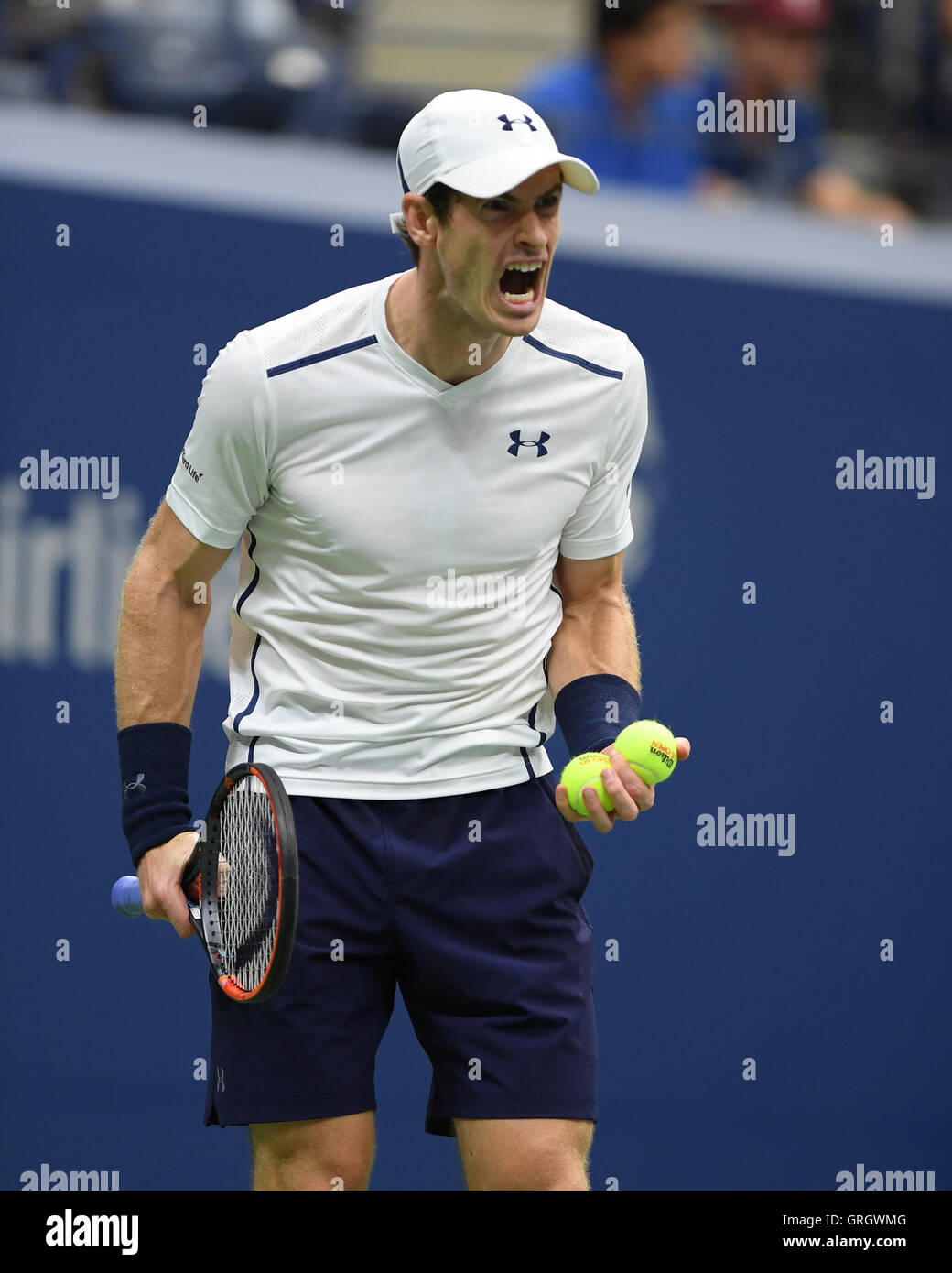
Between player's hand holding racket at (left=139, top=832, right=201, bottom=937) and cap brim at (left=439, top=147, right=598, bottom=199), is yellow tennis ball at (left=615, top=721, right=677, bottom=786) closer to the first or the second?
player's hand holding racket at (left=139, top=832, right=201, bottom=937)

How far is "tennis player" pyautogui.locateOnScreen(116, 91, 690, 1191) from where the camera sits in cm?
286

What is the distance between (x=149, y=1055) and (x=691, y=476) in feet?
6.10

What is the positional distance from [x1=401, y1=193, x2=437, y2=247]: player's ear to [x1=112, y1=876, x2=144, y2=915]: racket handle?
3.38ft

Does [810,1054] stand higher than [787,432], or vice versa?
[787,432]

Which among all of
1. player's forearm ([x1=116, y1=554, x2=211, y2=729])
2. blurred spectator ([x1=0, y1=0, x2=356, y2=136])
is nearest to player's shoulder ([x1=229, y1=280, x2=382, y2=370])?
player's forearm ([x1=116, y1=554, x2=211, y2=729])

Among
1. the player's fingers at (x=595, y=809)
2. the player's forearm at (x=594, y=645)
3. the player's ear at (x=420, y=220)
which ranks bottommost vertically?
the player's fingers at (x=595, y=809)

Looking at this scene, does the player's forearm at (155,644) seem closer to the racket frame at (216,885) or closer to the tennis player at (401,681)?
the tennis player at (401,681)

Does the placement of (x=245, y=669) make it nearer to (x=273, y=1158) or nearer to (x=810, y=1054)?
(x=273, y=1158)

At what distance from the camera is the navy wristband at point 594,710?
9.63ft

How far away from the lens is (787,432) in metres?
4.76

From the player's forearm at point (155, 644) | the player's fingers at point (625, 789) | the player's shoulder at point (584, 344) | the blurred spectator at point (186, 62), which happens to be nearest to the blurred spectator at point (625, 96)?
the blurred spectator at point (186, 62)

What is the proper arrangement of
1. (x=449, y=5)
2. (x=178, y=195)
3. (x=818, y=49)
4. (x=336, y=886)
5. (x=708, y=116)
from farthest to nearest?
(x=449, y=5) < (x=818, y=49) < (x=708, y=116) < (x=178, y=195) < (x=336, y=886)

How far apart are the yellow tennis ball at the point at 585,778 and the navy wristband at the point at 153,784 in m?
0.58
